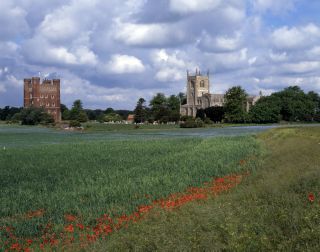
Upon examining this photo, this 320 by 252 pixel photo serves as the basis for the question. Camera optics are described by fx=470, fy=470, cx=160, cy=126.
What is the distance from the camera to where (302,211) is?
10812mm

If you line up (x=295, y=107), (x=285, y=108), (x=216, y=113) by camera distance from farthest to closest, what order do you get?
1. (x=216, y=113)
2. (x=285, y=108)
3. (x=295, y=107)

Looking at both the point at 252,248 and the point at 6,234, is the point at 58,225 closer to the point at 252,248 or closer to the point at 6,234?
the point at 6,234

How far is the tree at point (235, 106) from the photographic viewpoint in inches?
5397

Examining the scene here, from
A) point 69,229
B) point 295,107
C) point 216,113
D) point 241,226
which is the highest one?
point 295,107

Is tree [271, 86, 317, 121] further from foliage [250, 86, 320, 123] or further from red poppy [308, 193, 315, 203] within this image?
red poppy [308, 193, 315, 203]

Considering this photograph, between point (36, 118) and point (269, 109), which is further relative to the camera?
point (36, 118)

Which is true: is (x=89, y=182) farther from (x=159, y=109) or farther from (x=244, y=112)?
(x=159, y=109)

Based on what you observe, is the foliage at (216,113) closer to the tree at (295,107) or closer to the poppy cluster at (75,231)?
the tree at (295,107)

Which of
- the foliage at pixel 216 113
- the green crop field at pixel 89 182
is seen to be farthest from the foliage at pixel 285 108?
the green crop field at pixel 89 182

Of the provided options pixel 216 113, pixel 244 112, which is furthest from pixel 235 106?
pixel 216 113

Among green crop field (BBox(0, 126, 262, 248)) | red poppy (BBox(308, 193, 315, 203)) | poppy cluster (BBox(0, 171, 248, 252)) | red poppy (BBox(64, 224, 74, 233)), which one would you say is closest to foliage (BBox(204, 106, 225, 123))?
green crop field (BBox(0, 126, 262, 248))

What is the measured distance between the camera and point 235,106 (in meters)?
137

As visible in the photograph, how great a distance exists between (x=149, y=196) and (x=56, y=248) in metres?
6.23

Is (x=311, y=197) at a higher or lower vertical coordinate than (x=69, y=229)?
higher
